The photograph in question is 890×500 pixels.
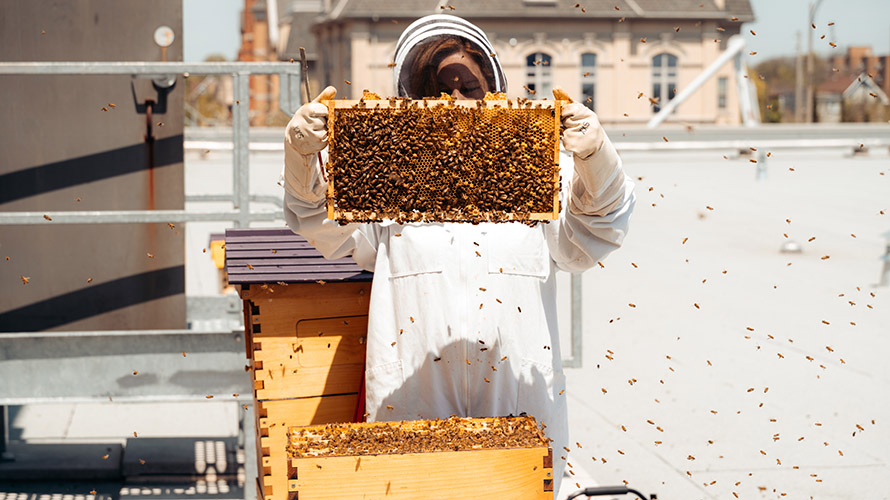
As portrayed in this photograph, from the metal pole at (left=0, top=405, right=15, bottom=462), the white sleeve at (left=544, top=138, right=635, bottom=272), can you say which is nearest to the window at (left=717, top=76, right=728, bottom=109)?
the metal pole at (left=0, top=405, right=15, bottom=462)

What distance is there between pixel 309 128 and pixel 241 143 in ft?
6.46

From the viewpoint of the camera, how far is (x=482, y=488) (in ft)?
7.10

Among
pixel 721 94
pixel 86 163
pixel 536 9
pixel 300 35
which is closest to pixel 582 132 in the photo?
pixel 86 163

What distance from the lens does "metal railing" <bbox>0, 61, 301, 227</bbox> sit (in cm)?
379

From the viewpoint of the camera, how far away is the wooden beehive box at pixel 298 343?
2840mm

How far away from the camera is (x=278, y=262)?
9.89ft

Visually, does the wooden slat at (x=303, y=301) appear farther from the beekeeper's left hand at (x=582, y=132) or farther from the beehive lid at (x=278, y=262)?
the beekeeper's left hand at (x=582, y=132)

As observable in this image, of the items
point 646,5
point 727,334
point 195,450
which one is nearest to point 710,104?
point 646,5

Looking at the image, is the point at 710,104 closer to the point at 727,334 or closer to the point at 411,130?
the point at 727,334

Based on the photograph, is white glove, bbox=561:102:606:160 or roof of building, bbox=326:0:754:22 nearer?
white glove, bbox=561:102:606:160

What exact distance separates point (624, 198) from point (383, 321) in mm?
718

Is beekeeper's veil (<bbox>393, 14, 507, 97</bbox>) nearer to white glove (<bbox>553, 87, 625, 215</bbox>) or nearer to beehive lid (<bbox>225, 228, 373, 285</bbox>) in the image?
white glove (<bbox>553, 87, 625, 215</bbox>)

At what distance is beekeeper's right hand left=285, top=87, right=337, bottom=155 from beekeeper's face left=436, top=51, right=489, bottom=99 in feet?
1.79

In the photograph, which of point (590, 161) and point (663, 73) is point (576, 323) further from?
point (663, 73)
